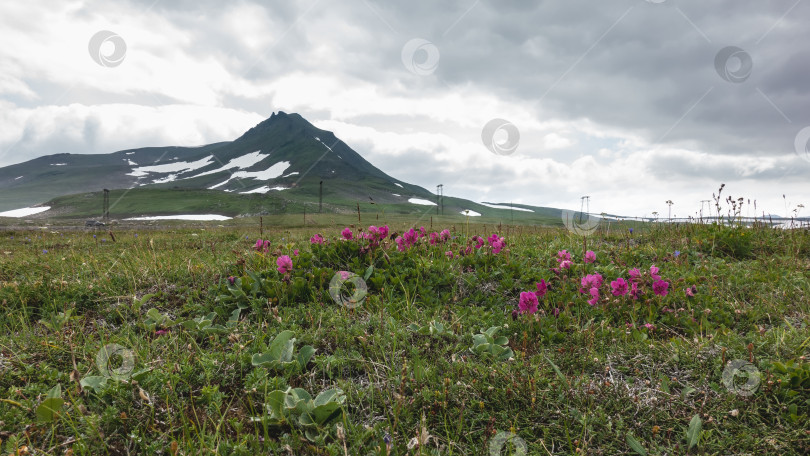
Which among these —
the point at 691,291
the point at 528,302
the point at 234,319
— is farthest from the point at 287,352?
the point at 691,291

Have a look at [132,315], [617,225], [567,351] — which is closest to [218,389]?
[132,315]

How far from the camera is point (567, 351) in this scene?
343cm

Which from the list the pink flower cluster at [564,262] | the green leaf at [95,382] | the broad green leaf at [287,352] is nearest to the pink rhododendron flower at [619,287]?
the pink flower cluster at [564,262]

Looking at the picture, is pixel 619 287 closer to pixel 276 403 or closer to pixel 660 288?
pixel 660 288

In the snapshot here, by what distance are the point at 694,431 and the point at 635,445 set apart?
0.39 m

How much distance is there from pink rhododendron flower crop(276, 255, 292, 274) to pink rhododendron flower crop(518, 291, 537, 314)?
2730 mm

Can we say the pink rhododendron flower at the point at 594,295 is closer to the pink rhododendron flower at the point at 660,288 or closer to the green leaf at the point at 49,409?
the pink rhododendron flower at the point at 660,288

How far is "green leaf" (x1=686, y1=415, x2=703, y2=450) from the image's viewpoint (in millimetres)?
2279

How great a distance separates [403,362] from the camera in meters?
3.23

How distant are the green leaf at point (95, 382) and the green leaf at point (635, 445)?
349 centimetres

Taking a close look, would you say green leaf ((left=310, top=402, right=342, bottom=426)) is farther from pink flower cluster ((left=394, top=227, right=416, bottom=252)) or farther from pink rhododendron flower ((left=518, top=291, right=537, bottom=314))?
pink flower cluster ((left=394, top=227, right=416, bottom=252))

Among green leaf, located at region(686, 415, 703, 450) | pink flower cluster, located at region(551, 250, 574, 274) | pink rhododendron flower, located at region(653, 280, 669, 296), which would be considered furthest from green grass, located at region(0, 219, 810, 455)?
pink flower cluster, located at region(551, 250, 574, 274)

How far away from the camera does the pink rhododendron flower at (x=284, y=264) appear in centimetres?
474

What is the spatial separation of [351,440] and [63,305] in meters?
4.26
